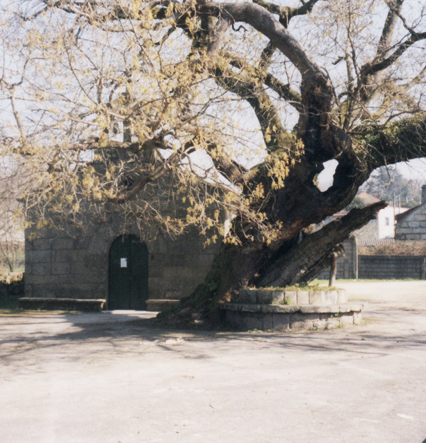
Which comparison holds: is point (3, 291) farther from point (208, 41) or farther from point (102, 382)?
point (102, 382)

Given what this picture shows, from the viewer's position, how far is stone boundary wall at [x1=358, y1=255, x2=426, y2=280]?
3381 centimetres

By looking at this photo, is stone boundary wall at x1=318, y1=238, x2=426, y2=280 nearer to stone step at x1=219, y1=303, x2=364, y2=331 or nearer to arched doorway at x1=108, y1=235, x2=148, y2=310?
arched doorway at x1=108, y1=235, x2=148, y2=310

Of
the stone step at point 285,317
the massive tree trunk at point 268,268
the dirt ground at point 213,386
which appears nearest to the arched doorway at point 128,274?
the massive tree trunk at point 268,268

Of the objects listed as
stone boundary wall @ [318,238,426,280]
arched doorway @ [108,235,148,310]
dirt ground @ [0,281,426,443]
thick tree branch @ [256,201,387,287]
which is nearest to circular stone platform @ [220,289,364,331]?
dirt ground @ [0,281,426,443]

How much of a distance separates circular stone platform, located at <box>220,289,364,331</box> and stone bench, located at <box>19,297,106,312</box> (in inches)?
229

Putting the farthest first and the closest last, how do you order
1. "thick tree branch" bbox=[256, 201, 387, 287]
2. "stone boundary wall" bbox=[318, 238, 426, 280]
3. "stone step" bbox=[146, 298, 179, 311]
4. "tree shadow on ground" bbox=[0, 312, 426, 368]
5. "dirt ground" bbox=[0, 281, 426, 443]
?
"stone boundary wall" bbox=[318, 238, 426, 280]
"stone step" bbox=[146, 298, 179, 311]
"thick tree branch" bbox=[256, 201, 387, 287]
"tree shadow on ground" bbox=[0, 312, 426, 368]
"dirt ground" bbox=[0, 281, 426, 443]

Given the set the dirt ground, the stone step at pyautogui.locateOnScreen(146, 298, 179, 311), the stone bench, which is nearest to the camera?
the dirt ground

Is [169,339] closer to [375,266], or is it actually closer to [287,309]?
[287,309]

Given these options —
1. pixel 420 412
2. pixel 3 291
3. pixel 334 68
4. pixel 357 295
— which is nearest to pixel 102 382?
pixel 420 412

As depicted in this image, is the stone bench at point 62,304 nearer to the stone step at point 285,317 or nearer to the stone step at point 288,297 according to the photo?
the stone step at point 285,317

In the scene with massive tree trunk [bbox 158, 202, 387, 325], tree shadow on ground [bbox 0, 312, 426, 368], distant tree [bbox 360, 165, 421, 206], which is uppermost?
distant tree [bbox 360, 165, 421, 206]

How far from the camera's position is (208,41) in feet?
34.0

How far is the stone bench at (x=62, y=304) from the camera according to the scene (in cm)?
1611

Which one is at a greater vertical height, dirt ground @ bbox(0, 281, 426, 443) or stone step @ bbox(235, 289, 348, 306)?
stone step @ bbox(235, 289, 348, 306)
